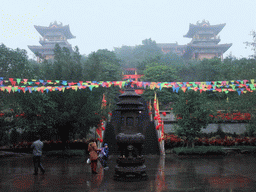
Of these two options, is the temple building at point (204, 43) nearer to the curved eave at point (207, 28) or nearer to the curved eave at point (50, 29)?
the curved eave at point (207, 28)

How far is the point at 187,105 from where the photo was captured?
17.8m

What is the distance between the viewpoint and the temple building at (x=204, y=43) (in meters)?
56.0

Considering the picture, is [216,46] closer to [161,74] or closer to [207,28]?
[207,28]

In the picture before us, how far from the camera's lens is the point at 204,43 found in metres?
58.5

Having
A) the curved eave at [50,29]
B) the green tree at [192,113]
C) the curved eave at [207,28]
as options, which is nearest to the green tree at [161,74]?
the green tree at [192,113]

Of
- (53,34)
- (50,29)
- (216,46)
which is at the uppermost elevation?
(50,29)

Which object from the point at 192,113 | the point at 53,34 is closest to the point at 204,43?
the point at 53,34

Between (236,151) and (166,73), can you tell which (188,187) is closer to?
(236,151)

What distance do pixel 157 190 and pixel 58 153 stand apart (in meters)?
12.3

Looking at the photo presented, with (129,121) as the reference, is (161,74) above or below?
above

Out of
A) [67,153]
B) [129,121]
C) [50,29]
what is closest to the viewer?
[129,121]

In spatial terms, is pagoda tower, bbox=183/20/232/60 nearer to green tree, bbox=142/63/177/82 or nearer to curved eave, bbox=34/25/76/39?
green tree, bbox=142/63/177/82

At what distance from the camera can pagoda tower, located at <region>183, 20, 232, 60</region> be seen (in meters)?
56.0

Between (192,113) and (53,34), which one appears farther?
(53,34)
